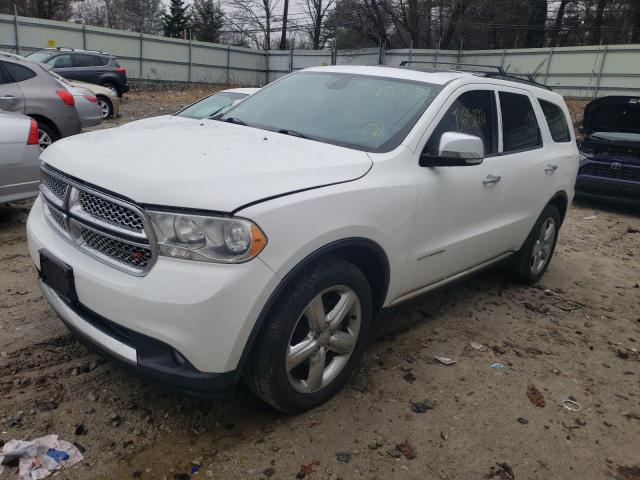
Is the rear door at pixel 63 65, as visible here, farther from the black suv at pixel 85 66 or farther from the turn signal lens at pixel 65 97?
the turn signal lens at pixel 65 97

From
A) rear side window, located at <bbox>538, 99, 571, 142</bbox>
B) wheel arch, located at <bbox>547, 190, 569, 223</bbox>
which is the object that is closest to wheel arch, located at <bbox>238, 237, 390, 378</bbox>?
wheel arch, located at <bbox>547, 190, 569, 223</bbox>

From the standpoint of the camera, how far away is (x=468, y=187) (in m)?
3.51

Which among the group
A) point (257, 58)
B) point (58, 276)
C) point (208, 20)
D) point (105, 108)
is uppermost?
point (208, 20)

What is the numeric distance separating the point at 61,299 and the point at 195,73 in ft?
90.8

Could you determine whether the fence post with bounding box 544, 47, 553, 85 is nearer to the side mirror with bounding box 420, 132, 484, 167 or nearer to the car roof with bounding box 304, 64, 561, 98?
the car roof with bounding box 304, 64, 561, 98

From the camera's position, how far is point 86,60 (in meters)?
17.0

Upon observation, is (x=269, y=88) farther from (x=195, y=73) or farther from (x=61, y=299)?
(x=195, y=73)

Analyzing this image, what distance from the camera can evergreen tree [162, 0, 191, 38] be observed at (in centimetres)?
4378

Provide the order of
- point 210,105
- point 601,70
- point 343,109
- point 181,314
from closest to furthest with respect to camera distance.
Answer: point 181,314
point 343,109
point 210,105
point 601,70

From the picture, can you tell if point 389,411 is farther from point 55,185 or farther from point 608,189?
point 608,189

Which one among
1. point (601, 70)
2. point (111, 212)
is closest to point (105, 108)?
point (111, 212)

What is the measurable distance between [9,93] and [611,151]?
8.86 metres

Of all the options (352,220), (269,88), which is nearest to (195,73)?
(269,88)

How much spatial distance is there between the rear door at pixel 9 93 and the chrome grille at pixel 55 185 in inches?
201
